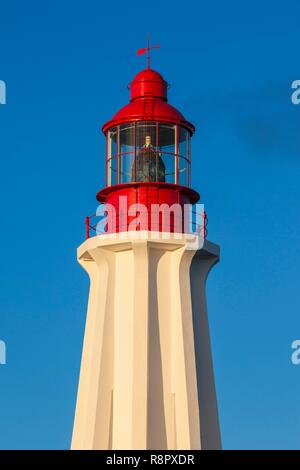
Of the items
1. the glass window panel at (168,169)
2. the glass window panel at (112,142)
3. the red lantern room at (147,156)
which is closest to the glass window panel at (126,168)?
the red lantern room at (147,156)

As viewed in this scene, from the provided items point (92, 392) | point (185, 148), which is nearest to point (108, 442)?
point (92, 392)

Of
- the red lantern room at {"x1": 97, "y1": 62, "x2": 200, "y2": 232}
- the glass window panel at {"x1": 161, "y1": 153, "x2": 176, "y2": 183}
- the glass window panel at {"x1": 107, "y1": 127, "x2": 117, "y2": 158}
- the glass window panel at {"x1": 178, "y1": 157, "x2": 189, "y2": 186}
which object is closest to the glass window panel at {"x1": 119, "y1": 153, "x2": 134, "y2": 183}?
the red lantern room at {"x1": 97, "y1": 62, "x2": 200, "y2": 232}

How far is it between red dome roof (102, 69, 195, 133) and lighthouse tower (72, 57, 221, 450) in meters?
0.02

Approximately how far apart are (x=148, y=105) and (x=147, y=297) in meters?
4.86

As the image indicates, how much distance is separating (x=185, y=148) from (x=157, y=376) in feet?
19.4

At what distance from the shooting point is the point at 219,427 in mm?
100375

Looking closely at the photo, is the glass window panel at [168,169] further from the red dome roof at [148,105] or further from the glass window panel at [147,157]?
the red dome roof at [148,105]

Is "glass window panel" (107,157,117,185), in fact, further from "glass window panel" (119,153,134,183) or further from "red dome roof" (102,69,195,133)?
"red dome roof" (102,69,195,133)

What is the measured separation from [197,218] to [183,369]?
4.00 metres

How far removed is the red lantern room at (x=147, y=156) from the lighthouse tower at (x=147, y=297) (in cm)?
2

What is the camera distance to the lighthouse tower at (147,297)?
99125 millimetres

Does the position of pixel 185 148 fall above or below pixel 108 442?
above
